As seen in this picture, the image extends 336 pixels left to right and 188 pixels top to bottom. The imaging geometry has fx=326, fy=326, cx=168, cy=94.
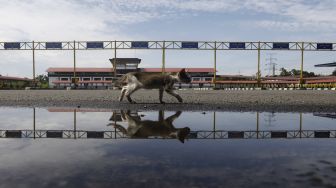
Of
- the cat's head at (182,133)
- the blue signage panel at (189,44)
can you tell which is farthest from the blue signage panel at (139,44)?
the cat's head at (182,133)

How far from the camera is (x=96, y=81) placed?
70.6 m

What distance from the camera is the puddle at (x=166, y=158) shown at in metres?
A: 2.25

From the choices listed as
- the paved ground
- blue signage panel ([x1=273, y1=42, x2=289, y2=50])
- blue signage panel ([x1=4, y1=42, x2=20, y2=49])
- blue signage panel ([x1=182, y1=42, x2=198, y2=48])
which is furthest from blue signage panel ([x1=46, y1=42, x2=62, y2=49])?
the paved ground

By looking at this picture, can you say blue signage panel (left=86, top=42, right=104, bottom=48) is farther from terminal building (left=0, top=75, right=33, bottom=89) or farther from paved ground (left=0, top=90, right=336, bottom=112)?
paved ground (left=0, top=90, right=336, bottom=112)

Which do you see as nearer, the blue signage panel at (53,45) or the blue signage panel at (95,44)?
the blue signage panel at (95,44)

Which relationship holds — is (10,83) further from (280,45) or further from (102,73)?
(280,45)

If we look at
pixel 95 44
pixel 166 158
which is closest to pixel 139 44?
pixel 95 44

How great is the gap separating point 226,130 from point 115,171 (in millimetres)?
2767

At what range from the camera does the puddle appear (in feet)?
7.39

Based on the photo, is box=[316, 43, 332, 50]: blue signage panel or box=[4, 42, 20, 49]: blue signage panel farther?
box=[4, 42, 20, 49]: blue signage panel

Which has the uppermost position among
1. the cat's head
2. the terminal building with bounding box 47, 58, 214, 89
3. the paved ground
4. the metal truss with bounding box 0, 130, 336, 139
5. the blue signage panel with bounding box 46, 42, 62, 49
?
the blue signage panel with bounding box 46, 42, 62, 49

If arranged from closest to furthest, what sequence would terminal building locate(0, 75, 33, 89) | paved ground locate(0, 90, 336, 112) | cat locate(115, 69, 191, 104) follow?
paved ground locate(0, 90, 336, 112)
cat locate(115, 69, 191, 104)
terminal building locate(0, 75, 33, 89)

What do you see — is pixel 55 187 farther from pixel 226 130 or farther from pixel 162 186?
pixel 226 130

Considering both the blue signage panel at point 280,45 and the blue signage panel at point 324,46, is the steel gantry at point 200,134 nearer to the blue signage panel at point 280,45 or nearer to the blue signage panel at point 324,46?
the blue signage panel at point 280,45
